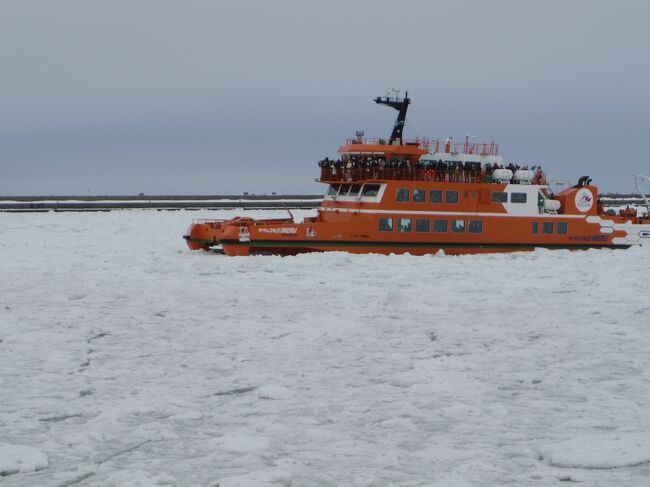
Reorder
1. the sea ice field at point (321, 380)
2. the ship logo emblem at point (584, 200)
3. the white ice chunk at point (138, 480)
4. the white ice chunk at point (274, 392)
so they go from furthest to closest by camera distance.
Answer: the ship logo emblem at point (584, 200)
the white ice chunk at point (274, 392)
the sea ice field at point (321, 380)
the white ice chunk at point (138, 480)

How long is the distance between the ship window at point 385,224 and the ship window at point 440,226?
1.85 m

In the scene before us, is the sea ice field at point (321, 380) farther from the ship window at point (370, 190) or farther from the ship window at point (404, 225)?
the ship window at point (370, 190)

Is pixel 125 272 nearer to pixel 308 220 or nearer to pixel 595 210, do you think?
pixel 308 220

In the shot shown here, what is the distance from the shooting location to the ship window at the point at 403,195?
27.5 meters

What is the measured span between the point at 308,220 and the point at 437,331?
16.4 metres

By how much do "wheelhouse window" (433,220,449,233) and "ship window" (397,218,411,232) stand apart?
1.10 m

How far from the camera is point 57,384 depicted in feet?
32.1

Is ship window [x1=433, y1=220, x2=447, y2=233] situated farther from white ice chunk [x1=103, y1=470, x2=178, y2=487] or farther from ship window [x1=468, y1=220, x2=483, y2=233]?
white ice chunk [x1=103, y1=470, x2=178, y2=487]

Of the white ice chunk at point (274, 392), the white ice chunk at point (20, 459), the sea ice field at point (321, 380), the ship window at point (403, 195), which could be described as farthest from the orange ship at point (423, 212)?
the white ice chunk at point (20, 459)

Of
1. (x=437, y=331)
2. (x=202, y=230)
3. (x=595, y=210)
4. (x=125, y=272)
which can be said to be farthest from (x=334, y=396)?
(x=595, y=210)

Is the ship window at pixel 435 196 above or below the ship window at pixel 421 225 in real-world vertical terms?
above

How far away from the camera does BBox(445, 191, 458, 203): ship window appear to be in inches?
1117

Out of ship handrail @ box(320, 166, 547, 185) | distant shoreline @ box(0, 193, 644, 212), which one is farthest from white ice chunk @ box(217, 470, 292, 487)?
distant shoreline @ box(0, 193, 644, 212)

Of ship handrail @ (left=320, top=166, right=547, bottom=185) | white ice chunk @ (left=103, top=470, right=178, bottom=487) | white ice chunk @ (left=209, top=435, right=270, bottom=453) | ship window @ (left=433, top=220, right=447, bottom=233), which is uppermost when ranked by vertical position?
ship handrail @ (left=320, top=166, right=547, bottom=185)
